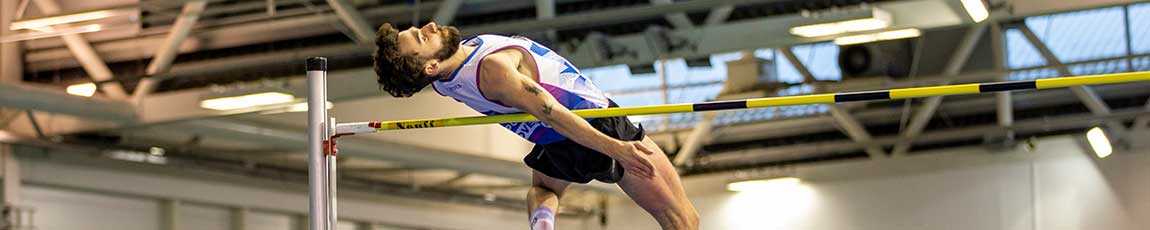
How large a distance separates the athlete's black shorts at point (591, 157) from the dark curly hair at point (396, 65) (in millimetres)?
573

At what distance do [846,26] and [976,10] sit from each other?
0.97m

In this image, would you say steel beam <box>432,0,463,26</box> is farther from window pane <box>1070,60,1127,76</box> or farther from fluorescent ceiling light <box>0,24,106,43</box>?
window pane <box>1070,60,1127,76</box>

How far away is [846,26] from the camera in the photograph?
12641 millimetres

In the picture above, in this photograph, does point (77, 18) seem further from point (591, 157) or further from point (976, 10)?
point (591, 157)

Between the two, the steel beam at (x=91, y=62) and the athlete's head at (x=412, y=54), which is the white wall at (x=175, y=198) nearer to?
the steel beam at (x=91, y=62)

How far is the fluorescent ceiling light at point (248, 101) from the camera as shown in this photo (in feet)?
46.3

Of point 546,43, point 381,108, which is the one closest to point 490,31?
point 546,43

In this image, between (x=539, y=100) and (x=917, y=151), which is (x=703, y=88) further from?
(x=539, y=100)

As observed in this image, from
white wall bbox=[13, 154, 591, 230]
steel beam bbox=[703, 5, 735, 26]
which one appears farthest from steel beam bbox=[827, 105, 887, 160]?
steel beam bbox=[703, 5, 735, 26]

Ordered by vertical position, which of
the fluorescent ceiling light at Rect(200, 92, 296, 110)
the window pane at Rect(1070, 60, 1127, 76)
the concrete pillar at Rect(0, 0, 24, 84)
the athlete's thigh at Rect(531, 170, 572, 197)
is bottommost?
the athlete's thigh at Rect(531, 170, 572, 197)

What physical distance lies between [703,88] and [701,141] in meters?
1.35

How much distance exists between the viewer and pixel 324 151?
5332 millimetres

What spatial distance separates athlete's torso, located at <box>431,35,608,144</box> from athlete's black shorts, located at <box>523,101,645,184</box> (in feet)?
0.17

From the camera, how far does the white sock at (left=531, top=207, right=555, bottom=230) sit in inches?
213
